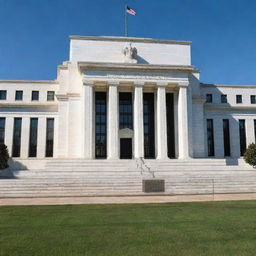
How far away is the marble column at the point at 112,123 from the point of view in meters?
35.1

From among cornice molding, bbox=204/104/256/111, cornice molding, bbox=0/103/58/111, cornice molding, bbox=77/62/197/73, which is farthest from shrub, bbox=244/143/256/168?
cornice molding, bbox=0/103/58/111

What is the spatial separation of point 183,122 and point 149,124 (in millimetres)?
5292

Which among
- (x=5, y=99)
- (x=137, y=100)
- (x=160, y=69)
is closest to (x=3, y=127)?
(x=5, y=99)

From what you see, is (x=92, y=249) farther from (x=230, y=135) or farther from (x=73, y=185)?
(x=230, y=135)

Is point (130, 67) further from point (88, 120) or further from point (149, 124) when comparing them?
point (88, 120)

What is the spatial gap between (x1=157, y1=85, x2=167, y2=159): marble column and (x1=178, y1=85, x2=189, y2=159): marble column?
7.10ft

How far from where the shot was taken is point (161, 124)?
36.6 m

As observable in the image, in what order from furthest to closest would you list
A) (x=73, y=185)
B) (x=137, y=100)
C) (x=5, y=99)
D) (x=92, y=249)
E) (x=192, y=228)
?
1. (x=5, y=99)
2. (x=137, y=100)
3. (x=73, y=185)
4. (x=192, y=228)
5. (x=92, y=249)

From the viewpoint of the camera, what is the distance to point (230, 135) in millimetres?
43438

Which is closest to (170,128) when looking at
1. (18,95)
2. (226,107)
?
(226,107)

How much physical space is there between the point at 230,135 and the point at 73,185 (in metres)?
30.9

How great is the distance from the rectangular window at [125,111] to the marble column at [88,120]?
5.24 meters

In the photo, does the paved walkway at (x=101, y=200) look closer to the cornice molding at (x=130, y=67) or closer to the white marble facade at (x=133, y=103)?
the white marble facade at (x=133, y=103)

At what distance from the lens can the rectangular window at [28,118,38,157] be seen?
40.4m
